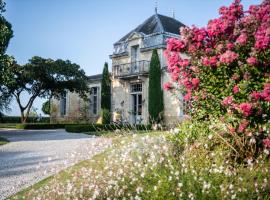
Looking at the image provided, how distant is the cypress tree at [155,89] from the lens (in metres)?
21.5

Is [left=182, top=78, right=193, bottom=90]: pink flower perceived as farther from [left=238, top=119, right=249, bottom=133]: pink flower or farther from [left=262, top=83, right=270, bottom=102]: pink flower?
[left=262, top=83, right=270, bottom=102]: pink flower

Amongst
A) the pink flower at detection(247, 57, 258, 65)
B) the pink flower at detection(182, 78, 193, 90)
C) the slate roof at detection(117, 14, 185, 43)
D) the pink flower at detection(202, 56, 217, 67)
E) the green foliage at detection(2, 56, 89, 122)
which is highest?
the slate roof at detection(117, 14, 185, 43)

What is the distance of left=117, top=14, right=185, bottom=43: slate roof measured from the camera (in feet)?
77.2

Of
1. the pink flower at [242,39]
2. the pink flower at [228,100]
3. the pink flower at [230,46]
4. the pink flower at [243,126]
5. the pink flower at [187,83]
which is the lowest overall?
the pink flower at [243,126]

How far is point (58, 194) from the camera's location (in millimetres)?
5262

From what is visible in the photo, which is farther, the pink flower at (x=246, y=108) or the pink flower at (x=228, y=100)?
the pink flower at (x=228, y=100)

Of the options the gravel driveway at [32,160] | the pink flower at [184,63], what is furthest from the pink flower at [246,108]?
the gravel driveway at [32,160]

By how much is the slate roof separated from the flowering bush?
16.0 meters

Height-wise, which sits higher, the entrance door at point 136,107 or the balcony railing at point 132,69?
the balcony railing at point 132,69

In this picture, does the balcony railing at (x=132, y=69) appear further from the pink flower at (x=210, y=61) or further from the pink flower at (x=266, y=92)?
the pink flower at (x=266, y=92)

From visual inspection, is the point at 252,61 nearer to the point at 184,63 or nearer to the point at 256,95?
the point at 256,95

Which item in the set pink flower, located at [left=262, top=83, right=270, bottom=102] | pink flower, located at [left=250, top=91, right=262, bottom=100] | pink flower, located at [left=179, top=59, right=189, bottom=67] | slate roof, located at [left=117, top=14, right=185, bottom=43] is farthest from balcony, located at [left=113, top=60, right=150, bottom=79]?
pink flower, located at [left=262, top=83, right=270, bottom=102]

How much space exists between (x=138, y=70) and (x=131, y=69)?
2.36ft

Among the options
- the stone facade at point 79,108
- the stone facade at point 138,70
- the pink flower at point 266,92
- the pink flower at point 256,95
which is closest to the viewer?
the pink flower at point 266,92
